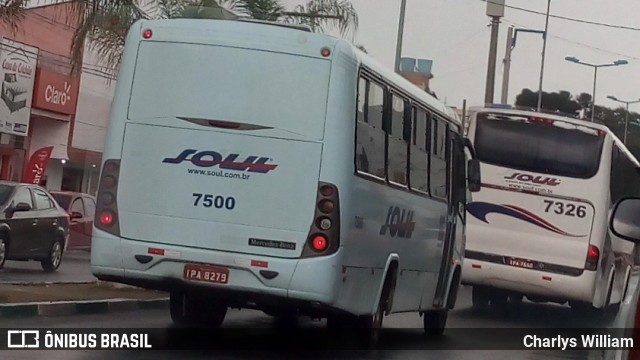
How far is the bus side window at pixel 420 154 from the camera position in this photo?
43.2 ft

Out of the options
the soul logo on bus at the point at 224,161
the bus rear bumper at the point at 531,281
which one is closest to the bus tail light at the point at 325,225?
the soul logo on bus at the point at 224,161

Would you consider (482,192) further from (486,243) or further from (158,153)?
(158,153)

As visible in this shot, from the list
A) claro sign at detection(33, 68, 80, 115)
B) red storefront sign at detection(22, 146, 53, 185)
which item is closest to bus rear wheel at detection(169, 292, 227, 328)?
red storefront sign at detection(22, 146, 53, 185)

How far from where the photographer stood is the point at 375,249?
11.6 meters

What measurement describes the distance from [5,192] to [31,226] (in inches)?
31.3

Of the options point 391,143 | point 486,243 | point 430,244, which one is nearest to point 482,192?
point 486,243

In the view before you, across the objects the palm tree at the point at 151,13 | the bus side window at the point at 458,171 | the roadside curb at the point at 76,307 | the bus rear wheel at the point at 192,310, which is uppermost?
the palm tree at the point at 151,13

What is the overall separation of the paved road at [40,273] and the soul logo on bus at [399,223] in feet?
22.2

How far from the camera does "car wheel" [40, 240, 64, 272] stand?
2139 centimetres

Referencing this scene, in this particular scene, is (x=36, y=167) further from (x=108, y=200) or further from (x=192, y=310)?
(x=108, y=200)

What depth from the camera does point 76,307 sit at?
13.4m

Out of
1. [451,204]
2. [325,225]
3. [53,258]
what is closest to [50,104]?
[53,258]

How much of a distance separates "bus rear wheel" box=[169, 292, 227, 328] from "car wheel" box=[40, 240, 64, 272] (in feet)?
29.9

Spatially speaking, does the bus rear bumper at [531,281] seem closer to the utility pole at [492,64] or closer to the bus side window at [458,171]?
the bus side window at [458,171]
